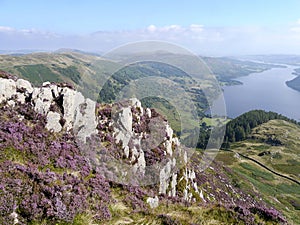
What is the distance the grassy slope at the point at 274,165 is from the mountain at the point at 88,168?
4811 cm

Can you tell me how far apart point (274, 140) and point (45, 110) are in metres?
165

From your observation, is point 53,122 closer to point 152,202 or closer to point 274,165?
point 152,202

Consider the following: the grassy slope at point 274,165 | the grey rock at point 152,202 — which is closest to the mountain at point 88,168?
the grey rock at point 152,202

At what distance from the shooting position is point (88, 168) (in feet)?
50.8

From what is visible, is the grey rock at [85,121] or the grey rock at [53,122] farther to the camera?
the grey rock at [85,121]

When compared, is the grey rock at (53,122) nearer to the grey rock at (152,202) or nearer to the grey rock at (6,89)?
the grey rock at (6,89)

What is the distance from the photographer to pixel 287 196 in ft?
238

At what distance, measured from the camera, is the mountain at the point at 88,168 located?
10359mm

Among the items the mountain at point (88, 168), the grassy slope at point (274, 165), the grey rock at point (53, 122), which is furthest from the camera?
the grassy slope at point (274, 165)

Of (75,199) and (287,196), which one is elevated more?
(75,199)

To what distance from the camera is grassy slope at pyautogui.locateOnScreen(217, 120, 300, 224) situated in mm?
66494

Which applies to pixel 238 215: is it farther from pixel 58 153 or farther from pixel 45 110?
pixel 45 110

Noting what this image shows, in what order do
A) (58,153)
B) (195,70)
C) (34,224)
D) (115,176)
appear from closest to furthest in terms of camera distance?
(34,224) < (58,153) < (115,176) < (195,70)

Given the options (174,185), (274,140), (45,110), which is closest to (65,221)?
(45,110)
